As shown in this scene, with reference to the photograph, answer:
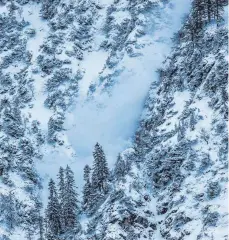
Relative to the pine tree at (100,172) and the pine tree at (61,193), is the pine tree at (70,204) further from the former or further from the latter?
the pine tree at (100,172)

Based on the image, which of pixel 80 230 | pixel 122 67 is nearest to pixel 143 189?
pixel 80 230

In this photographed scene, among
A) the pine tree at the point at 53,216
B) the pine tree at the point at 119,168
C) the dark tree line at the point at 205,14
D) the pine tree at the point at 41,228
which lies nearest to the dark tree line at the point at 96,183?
Answer: the pine tree at the point at 119,168

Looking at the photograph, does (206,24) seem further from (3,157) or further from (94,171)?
(3,157)

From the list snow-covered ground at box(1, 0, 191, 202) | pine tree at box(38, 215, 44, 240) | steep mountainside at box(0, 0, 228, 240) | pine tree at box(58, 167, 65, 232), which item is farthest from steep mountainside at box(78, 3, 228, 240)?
pine tree at box(38, 215, 44, 240)

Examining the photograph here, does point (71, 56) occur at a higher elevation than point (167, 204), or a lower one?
higher

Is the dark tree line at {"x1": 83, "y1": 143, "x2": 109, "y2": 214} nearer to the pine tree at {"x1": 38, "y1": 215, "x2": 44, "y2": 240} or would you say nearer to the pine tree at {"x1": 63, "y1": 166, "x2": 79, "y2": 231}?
the pine tree at {"x1": 63, "y1": 166, "x2": 79, "y2": 231}

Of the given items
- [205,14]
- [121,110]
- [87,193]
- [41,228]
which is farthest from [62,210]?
[205,14]

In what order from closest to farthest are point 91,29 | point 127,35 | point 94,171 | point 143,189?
point 143,189 < point 94,171 < point 127,35 < point 91,29
